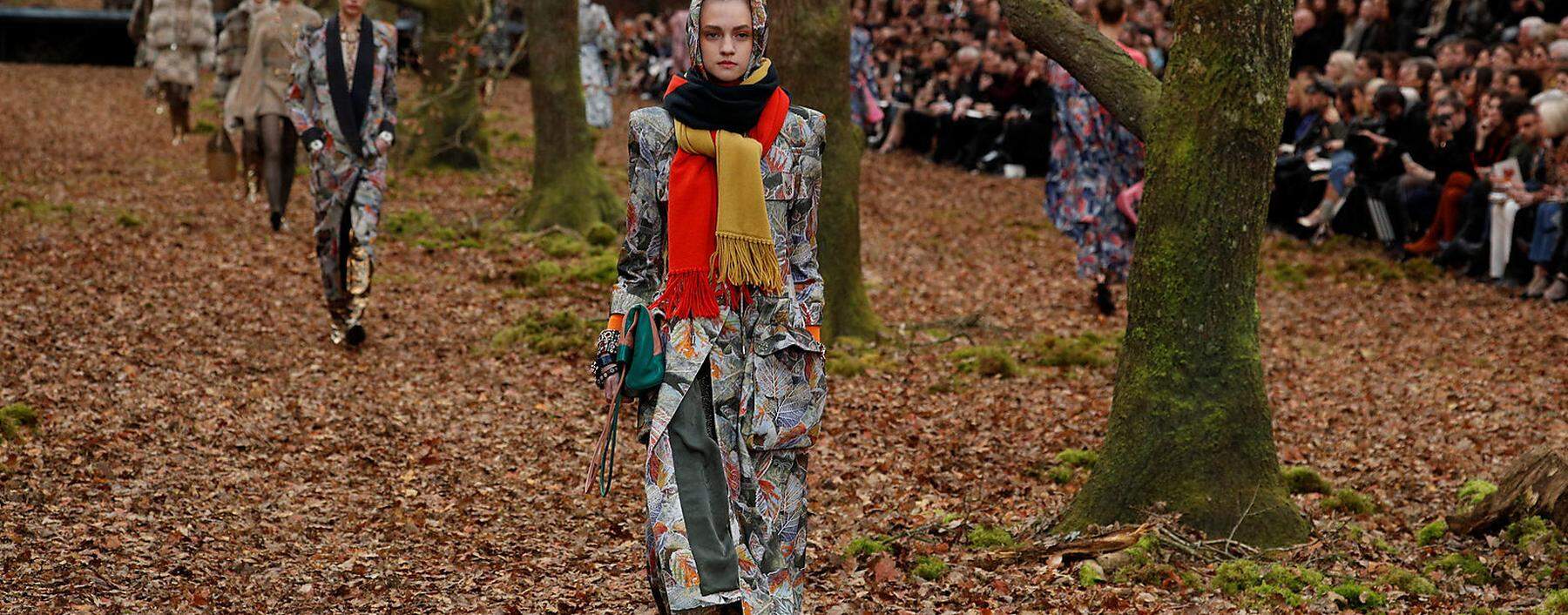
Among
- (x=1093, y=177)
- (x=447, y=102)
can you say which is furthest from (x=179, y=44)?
(x=1093, y=177)

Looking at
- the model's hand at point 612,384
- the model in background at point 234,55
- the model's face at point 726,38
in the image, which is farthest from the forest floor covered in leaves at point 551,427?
the model's face at point 726,38

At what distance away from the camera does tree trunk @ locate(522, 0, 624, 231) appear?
13.5 meters

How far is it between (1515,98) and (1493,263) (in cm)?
127

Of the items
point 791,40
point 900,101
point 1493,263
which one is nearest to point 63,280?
point 791,40

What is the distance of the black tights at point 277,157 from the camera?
41.2 ft

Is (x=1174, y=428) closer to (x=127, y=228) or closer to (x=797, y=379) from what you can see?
(x=797, y=379)

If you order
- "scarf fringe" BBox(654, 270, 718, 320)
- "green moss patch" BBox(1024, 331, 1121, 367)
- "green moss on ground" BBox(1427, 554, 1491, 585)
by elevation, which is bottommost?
"green moss patch" BBox(1024, 331, 1121, 367)

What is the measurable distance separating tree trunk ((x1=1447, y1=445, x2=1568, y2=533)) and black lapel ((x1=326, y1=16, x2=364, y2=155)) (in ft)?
18.8

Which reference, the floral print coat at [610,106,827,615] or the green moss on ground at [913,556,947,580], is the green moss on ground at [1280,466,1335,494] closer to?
the green moss on ground at [913,556,947,580]

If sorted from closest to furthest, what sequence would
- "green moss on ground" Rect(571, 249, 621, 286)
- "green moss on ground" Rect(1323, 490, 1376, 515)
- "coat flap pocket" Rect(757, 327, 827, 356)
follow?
"coat flap pocket" Rect(757, 327, 827, 356) < "green moss on ground" Rect(1323, 490, 1376, 515) < "green moss on ground" Rect(571, 249, 621, 286)

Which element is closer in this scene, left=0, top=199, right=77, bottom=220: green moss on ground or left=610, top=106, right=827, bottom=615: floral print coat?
left=610, top=106, right=827, bottom=615: floral print coat

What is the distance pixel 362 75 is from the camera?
8875mm

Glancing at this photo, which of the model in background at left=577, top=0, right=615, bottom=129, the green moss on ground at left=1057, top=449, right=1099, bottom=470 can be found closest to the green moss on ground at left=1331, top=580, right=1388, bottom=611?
the green moss on ground at left=1057, top=449, right=1099, bottom=470

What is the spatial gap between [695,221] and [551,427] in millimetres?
3878
